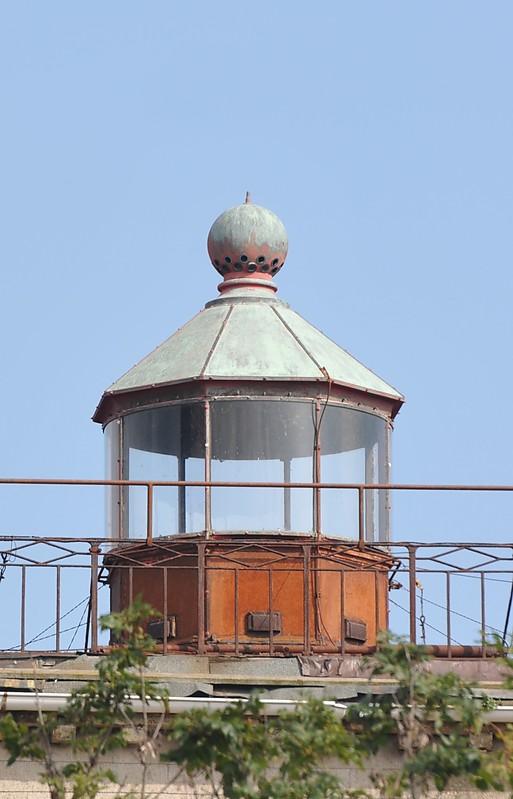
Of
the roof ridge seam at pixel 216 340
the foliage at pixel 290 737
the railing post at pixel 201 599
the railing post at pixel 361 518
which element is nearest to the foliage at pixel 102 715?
the foliage at pixel 290 737

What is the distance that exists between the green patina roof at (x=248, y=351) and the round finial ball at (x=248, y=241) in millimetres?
249

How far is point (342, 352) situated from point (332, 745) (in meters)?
7.63

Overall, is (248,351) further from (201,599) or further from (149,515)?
(201,599)

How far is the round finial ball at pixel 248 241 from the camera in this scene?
1856cm

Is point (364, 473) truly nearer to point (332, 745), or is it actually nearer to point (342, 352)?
point (342, 352)

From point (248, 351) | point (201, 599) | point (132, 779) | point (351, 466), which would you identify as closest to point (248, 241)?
point (248, 351)

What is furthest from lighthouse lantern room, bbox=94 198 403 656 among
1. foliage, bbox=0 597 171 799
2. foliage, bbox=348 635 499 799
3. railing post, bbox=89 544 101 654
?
foliage, bbox=348 635 499 799

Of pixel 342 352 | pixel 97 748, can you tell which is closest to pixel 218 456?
pixel 342 352

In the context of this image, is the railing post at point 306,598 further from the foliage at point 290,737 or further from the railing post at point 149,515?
the foliage at point 290,737

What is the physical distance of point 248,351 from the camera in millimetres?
17641

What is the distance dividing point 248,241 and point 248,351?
144 cm

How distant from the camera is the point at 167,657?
50.3 ft

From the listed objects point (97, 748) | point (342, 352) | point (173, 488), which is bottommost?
point (97, 748)

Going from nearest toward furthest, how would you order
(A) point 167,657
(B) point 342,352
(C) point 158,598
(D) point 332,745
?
1. (D) point 332,745
2. (A) point 167,657
3. (C) point 158,598
4. (B) point 342,352
